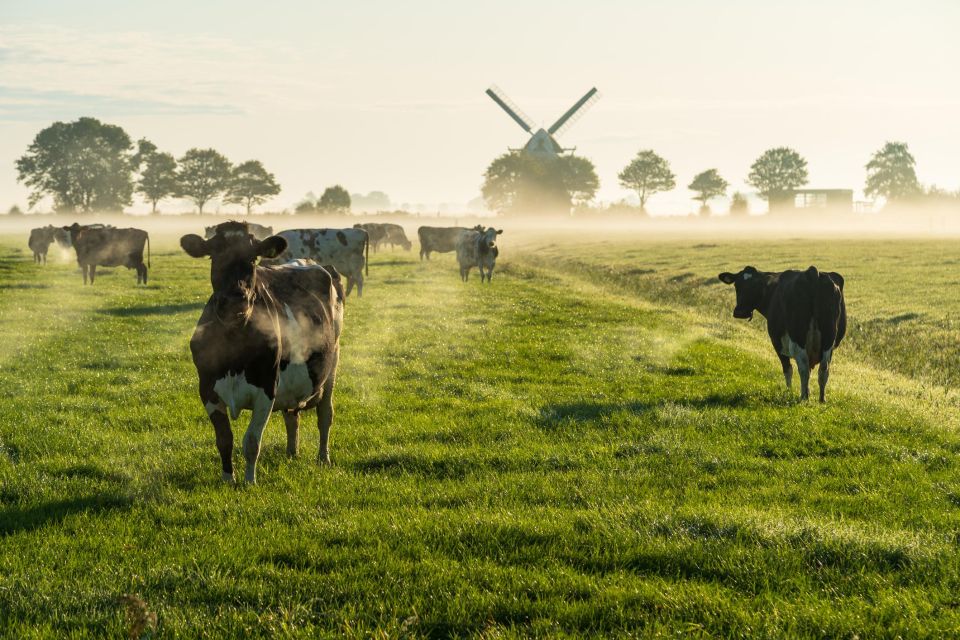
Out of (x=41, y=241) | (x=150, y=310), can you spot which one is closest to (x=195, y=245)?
(x=150, y=310)

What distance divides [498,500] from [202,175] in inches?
4596

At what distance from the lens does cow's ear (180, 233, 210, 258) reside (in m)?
7.39

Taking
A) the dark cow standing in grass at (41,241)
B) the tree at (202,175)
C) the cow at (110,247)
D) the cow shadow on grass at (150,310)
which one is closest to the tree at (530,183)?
the tree at (202,175)

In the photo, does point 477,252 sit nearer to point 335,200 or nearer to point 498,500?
point 498,500

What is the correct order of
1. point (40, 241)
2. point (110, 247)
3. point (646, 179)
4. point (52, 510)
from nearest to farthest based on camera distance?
point (52, 510), point (110, 247), point (40, 241), point (646, 179)

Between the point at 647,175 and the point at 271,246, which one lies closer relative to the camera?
the point at 271,246

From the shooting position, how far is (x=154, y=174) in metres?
111

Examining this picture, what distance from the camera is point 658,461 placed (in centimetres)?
870

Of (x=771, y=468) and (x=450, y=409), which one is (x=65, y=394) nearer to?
(x=450, y=409)

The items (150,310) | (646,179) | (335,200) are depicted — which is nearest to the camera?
(150,310)

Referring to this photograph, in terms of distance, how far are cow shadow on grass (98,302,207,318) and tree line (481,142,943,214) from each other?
102434 mm

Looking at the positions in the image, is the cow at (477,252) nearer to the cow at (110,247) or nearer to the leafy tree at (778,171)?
the cow at (110,247)

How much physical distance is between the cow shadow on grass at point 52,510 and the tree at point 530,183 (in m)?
118

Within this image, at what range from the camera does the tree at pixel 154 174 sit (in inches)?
4370
